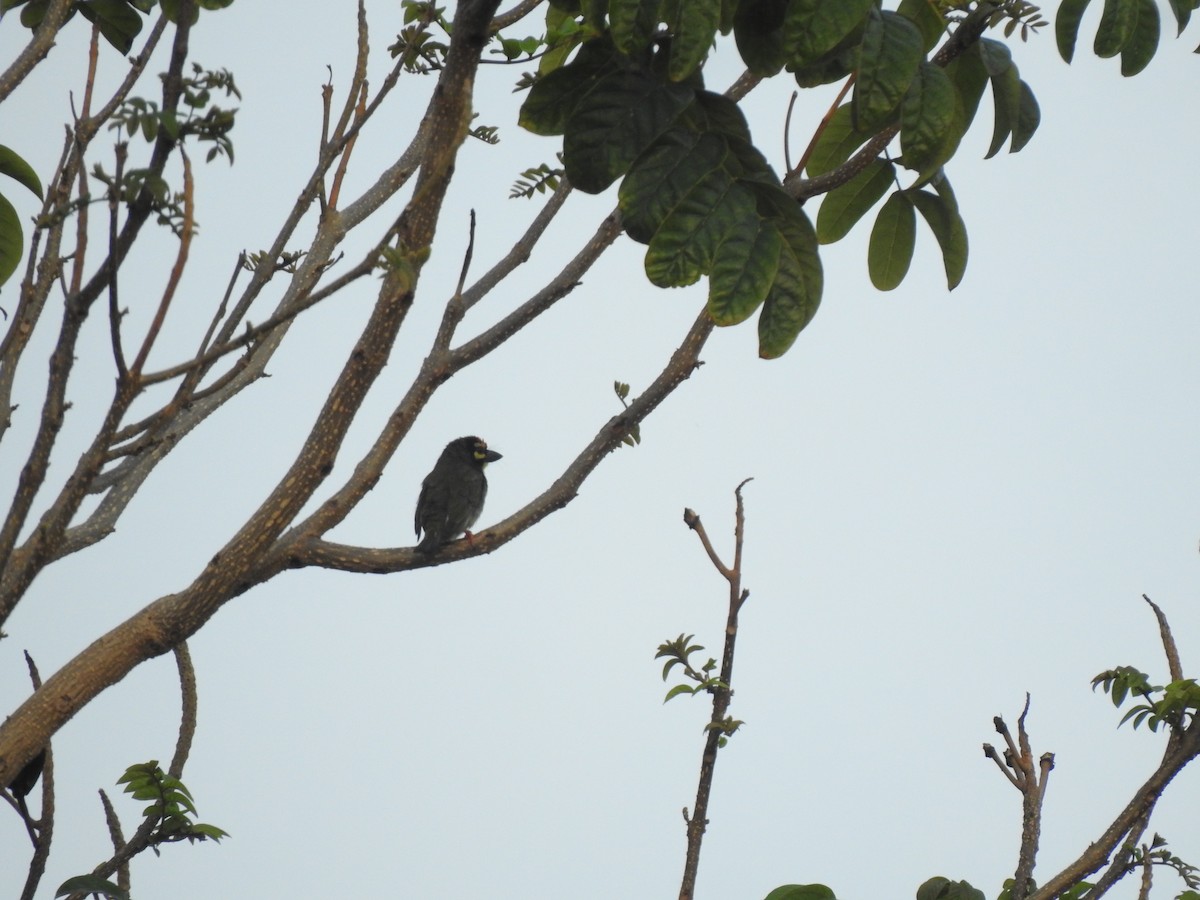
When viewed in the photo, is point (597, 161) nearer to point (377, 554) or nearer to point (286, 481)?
point (286, 481)

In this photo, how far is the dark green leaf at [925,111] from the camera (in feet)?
7.01

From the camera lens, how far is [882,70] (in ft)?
6.53

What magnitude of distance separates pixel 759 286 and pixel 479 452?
660 cm

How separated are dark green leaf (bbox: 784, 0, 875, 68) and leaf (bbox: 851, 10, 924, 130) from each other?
10 cm

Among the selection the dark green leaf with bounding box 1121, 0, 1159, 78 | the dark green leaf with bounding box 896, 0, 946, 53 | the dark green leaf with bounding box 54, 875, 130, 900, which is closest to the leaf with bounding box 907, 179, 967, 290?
the dark green leaf with bounding box 896, 0, 946, 53

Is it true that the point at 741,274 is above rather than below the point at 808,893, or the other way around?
above

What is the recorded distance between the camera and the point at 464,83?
216cm

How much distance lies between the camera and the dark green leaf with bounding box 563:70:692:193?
2.08 m

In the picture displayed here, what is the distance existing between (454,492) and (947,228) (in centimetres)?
552

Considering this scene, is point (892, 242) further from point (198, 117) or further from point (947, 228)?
point (198, 117)

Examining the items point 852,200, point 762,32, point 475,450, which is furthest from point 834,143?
point 475,450

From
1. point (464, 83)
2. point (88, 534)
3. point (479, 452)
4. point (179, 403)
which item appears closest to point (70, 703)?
point (179, 403)

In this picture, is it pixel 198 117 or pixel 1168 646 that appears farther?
pixel 1168 646

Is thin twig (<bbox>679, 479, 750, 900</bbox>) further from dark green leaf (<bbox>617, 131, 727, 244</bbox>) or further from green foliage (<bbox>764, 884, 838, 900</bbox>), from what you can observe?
dark green leaf (<bbox>617, 131, 727, 244</bbox>)
